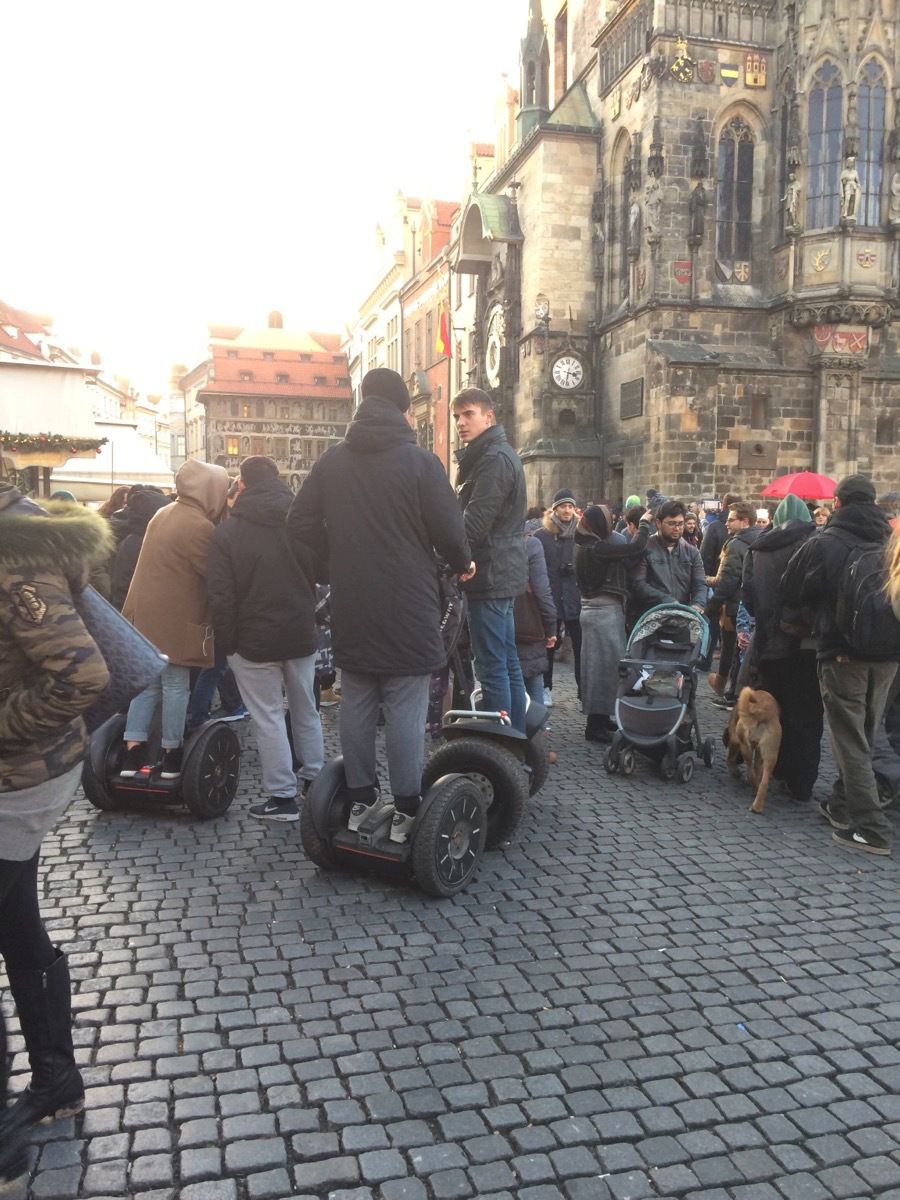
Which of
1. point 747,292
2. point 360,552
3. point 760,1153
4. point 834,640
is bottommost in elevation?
point 760,1153

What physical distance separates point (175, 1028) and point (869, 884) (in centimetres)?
338

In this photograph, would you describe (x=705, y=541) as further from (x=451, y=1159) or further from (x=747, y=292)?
(x=747, y=292)

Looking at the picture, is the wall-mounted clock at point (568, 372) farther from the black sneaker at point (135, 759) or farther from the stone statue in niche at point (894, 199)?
the black sneaker at point (135, 759)

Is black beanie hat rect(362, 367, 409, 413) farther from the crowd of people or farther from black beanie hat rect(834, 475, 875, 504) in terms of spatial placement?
black beanie hat rect(834, 475, 875, 504)

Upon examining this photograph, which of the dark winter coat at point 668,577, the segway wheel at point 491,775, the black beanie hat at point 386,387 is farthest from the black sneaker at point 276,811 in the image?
the dark winter coat at point 668,577

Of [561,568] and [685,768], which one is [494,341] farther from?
[685,768]

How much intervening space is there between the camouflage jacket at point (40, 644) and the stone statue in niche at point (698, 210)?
21.8 m

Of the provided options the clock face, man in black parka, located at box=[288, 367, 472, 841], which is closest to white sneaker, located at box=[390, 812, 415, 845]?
man in black parka, located at box=[288, 367, 472, 841]

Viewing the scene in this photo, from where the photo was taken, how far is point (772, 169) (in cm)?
2228

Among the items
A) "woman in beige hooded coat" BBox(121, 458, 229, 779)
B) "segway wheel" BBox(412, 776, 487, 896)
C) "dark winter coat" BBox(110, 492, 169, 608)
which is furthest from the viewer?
"dark winter coat" BBox(110, 492, 169, 608)

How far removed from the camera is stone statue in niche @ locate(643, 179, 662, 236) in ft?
71.4

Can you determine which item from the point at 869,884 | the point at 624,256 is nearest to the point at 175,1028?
the point at 869,884

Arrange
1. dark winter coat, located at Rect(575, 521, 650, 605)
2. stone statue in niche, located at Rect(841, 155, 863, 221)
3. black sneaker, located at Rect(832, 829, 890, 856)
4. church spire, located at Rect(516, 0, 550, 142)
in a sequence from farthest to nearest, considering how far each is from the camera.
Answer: church spire, located at Rect(516, 0, 550, 142) < stone statue in niche, located at Rect(841, 155, 863, 221) < dark winter coat, located at Rect(575, 521, 650, 605) < black sneaker, located at Rect(832, 829, 890, 856)

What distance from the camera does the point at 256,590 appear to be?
5473 millimetres
